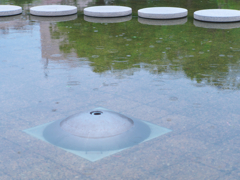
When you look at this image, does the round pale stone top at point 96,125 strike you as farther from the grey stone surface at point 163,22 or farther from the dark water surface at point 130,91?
the grey stone surface at point 163,22

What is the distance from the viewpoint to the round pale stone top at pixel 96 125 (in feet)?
20.3

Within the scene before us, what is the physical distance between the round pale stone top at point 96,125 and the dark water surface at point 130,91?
541 millimetres

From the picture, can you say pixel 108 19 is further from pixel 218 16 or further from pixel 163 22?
pixel 218 16

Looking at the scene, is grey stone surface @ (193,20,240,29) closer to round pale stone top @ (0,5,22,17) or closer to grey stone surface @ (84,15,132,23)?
grey stone surface @ (84,15,132,23)

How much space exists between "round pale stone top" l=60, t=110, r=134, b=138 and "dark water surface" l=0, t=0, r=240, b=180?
541 mm

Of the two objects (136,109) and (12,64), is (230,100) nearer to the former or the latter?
(136,109)

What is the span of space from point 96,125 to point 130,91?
8.11 ft

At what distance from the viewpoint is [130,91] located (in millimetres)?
8547

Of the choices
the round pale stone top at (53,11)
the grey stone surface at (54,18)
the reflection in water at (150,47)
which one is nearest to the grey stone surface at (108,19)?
the reflection in water at (150,47)

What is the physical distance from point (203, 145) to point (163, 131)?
818 millimetres

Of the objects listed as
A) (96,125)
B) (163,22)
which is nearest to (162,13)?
(163,22)

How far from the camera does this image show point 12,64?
10734 millimetres

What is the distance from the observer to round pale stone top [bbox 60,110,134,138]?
20.3ft

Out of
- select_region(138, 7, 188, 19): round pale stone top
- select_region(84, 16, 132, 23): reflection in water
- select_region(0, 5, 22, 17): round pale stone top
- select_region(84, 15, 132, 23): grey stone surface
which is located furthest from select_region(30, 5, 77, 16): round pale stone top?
select_region(138, 7, 188, 19): round pale stone top
